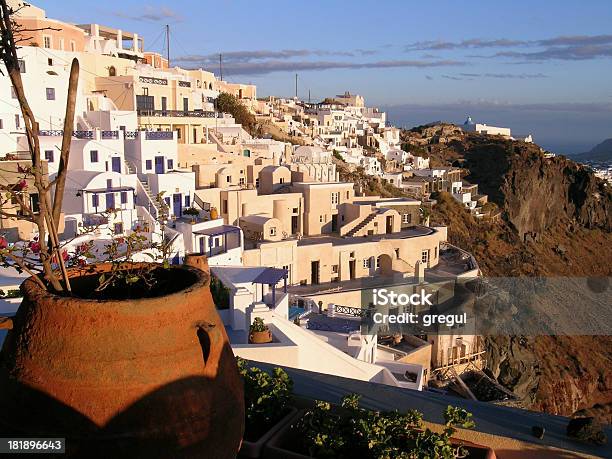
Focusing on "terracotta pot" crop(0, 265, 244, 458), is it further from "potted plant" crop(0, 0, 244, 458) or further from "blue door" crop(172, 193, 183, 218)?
"blue door" crop(172, 193, 183, 218)

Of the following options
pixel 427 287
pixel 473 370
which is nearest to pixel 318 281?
pixel 427 287

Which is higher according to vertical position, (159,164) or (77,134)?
(77,134)

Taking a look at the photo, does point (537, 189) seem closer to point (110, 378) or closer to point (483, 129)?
point (483, 129)

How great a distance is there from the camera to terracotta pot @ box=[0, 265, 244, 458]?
9.78 feet

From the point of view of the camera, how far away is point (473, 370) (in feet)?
80.2

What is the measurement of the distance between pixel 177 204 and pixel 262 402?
18908 mm

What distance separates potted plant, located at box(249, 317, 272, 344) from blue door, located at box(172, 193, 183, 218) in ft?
44.8

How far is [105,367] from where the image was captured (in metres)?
3.02

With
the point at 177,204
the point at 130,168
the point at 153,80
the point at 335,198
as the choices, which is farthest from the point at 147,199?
the point at 153,80

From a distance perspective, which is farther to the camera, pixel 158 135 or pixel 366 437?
pixel 158 135

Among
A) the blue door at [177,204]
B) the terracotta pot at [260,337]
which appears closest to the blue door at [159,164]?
the blue door at [177,204]

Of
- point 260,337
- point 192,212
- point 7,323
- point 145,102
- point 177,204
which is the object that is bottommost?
point 260,337

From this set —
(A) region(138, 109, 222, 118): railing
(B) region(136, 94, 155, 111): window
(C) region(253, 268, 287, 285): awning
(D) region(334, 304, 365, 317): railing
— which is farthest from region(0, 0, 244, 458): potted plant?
(B) region(136, 94, 155, 111): window

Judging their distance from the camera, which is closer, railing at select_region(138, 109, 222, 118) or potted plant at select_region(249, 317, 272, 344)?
potted plant at select_region(249, 317, 272, 344)
